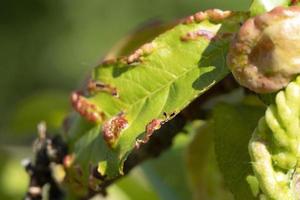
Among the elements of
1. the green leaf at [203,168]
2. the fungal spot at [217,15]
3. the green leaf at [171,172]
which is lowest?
the green leaf at [171,172]

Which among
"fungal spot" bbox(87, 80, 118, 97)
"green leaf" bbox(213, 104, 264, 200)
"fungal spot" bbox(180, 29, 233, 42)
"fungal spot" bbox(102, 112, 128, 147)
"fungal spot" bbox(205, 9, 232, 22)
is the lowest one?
"green leaf" bbox(213, 104, 264, 200)

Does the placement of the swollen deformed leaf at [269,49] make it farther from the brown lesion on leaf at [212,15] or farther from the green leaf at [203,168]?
the green leaf at [203,168]

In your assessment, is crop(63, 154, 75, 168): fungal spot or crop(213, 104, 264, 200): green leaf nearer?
crop(213, 104, 264, 200): green leaf

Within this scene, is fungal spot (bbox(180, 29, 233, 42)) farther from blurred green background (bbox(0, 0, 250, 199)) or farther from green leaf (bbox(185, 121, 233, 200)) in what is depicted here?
blurred green background (bbox(0, 0, 250, 199))

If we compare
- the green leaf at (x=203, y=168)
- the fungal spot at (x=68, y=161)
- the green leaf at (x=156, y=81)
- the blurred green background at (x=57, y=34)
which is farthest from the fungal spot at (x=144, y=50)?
A: the blurred green background at (x=57, y=34)

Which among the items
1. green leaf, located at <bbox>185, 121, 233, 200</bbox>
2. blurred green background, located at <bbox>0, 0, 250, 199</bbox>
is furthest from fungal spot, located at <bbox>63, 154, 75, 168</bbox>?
blurred green background, located at <bbox>0, 0, 250, 199</bbox>

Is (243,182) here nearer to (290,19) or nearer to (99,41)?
(290,19)

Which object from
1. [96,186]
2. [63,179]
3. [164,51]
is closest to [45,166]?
Answer: [63,179]
